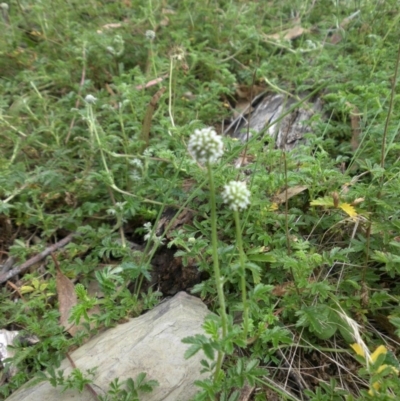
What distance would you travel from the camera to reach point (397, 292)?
2025 millimetres

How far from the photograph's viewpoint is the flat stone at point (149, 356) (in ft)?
5.90

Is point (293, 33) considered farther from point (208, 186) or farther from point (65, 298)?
point (65, 298)

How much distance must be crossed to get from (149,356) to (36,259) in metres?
1.15

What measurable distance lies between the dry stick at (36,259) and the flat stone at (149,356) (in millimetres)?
775


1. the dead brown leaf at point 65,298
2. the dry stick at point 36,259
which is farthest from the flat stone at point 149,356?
→ the dry stick at point 36,259

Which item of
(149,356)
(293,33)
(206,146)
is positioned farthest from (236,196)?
(293,33)

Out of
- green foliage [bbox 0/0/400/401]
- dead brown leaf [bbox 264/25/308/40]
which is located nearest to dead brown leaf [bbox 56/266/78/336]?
green foliage [bbox 0/0/400/401]

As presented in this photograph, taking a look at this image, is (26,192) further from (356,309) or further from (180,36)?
(356,309)

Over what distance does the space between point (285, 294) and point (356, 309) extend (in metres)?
0.34

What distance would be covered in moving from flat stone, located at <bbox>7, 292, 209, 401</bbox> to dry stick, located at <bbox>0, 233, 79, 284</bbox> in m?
0.78

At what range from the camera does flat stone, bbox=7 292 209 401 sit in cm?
180

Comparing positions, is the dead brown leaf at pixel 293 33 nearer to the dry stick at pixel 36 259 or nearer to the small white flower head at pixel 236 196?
the dry stick at pixel 36 259

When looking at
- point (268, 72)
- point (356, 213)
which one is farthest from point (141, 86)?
point (356, 213)

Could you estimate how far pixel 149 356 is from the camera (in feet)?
6.20
